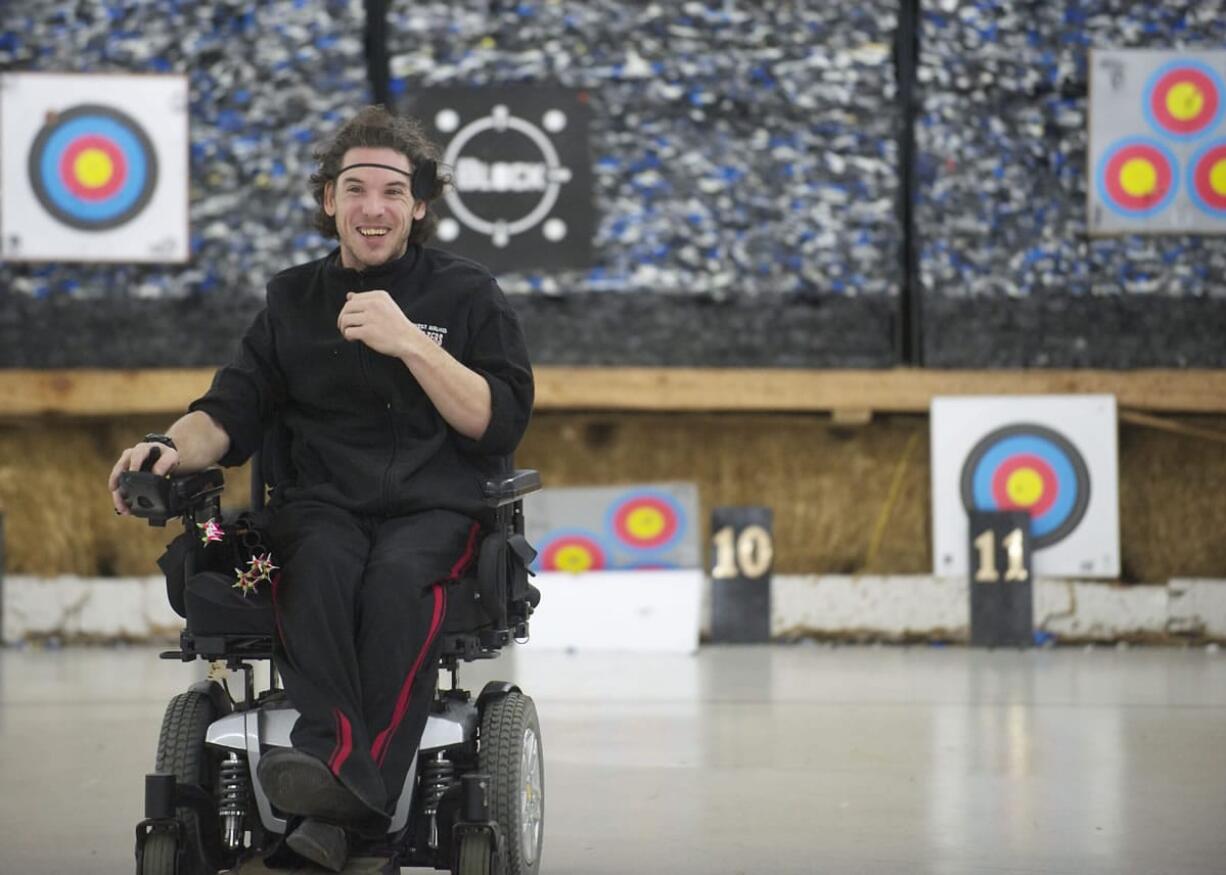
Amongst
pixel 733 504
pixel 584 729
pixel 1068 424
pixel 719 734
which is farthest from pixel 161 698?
pixel 1068 424

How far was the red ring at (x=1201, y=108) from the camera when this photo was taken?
499 centimetres

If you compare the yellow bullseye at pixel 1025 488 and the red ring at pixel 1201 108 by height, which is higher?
the red ring at pixel 1201 108

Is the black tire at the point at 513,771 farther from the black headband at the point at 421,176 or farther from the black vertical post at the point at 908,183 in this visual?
the black vertical post at the point at 908,183

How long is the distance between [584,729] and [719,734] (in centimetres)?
27

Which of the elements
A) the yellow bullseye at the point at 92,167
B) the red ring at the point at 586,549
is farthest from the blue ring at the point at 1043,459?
the yellow bullseye at the point at 92,167

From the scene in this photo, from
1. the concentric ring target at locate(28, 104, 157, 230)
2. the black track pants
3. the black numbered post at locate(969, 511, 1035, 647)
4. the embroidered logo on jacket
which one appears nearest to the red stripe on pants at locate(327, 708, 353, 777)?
the black track pants

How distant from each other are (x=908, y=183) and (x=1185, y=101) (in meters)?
0.82

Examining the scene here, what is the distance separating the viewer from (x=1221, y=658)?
461 cm

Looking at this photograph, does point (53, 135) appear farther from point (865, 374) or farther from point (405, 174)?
point (405, 174)

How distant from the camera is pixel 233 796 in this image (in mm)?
2066

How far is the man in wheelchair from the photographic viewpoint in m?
1.97

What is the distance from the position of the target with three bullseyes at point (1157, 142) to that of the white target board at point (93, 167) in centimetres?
251

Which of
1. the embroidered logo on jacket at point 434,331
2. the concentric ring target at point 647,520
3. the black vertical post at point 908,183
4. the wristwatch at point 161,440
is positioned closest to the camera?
the wristwatch at point 161,440

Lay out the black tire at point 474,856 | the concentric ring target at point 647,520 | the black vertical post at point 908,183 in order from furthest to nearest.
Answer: the concentric ring target at point 647,520 < the black vertical post at point 908,183 < the black tire at point 474,856
